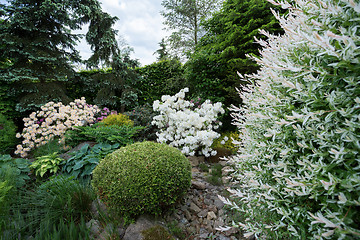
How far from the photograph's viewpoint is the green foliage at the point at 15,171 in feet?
8.66

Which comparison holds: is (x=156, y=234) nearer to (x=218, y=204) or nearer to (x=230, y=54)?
(x=218, y=204)

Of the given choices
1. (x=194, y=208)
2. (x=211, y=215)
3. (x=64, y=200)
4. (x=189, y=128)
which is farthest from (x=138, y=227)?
(x=189, y=128)

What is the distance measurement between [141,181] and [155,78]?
7.14 meters

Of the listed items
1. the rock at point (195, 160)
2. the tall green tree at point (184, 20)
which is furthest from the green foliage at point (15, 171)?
the tall green tree at point (184, 20)

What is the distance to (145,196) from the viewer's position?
1.95 meters

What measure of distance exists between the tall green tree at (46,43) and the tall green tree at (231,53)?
4281 mm

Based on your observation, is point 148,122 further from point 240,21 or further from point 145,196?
point 240,21

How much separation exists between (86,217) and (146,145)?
1.23m

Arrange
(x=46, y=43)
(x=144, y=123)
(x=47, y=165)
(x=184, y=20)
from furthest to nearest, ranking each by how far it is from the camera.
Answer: (x=184, y=20), (x=46, y=43), (x=144, y=123), (x=47, y=165)

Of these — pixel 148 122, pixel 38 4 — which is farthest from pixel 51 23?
pixel 148 122

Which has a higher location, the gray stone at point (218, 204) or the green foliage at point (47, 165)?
the green foliage at point (47, 165)

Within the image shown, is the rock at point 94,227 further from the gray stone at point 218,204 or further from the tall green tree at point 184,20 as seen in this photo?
the tall green tree at point 184,20

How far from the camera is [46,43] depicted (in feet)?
22.6

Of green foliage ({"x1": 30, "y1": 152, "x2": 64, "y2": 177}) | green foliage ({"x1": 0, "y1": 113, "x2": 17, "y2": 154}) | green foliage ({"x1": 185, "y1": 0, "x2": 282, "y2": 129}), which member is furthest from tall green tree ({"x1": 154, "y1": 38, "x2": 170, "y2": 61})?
green foliage ({"x1": 30, "y1": 152, "x2": 64, "y2": 177})
